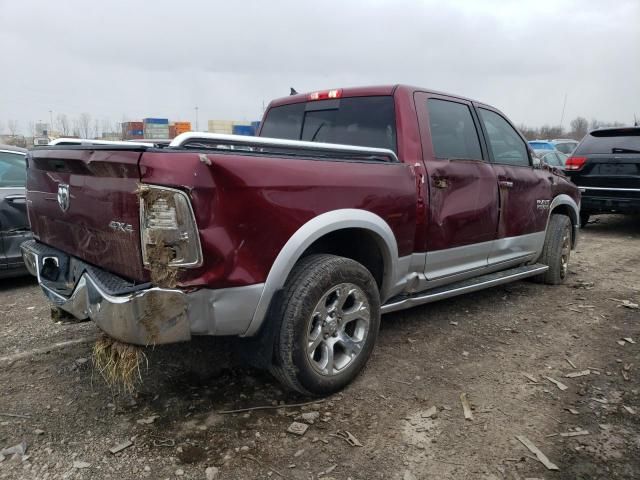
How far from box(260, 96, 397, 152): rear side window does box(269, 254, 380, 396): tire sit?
111 cm

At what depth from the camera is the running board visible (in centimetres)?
361

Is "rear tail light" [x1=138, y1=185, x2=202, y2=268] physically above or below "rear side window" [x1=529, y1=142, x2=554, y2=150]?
below

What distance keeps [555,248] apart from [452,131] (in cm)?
217

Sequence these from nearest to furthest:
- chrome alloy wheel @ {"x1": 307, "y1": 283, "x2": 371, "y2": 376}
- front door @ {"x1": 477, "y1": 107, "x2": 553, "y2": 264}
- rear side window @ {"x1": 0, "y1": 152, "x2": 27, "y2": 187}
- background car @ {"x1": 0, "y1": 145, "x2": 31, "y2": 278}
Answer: chrome alloy wheel @ {"x1": 307, "y1": 283, "x2": 371, "y2": 376}, front door @ {"x1": 477, "y1": 107, "x2": 553, "y2": 264}, background car @ {"x1": 0, "y1": 145, "x2": 31, "y2": 278}, rear side window @ {"x1": 0, "y1": 152, "x2": 27, "y2": 187}

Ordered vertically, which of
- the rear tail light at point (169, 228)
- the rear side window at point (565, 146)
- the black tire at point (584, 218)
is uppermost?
the rear side window at point (565, 146)

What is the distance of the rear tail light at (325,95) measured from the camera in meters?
4.01

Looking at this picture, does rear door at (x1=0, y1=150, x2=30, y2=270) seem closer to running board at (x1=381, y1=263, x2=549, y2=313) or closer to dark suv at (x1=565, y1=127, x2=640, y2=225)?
running board at (x1=381, y1=263, x2=549, y2=313)

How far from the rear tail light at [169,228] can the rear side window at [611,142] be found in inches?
324

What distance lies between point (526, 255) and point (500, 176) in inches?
39.3

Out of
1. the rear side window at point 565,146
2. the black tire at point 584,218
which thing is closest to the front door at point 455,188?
the black tire at point 584,218

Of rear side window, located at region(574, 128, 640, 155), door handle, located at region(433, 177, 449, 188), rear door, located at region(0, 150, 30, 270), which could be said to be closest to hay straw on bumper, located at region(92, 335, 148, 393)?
door handle, located at region(433, 177, 449, 188)

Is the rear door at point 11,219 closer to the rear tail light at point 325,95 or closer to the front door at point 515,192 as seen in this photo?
the rear tail light at point 325,95

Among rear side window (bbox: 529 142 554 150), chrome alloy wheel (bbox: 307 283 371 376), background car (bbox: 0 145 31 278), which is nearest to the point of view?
chrome alloy wheel (bbox: 307 283 371 376)

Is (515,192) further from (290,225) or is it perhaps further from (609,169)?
(609,169)
